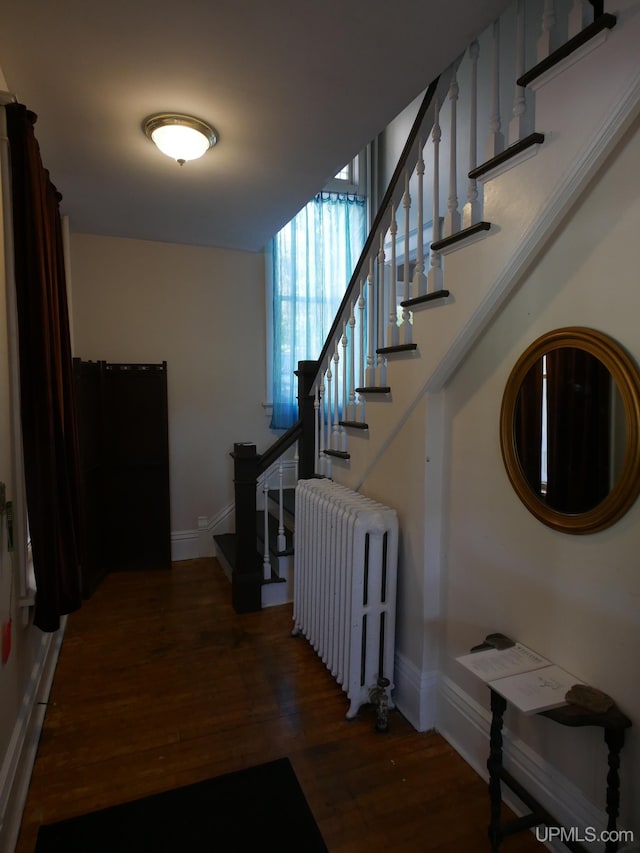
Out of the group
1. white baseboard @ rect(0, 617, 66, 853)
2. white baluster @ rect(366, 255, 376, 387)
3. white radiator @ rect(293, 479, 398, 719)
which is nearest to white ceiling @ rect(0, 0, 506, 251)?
white baluster @ rect(366, 255, 376, 387)

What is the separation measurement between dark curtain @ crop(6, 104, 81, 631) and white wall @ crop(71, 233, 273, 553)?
1806 mm

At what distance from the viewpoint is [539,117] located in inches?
53.8

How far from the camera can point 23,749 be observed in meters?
1.72

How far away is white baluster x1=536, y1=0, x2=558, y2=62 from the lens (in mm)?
1359

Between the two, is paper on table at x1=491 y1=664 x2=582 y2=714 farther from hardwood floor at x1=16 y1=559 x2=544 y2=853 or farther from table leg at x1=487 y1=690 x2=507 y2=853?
hardwood floor at x1=16 y1=559 x2=544 y2=853

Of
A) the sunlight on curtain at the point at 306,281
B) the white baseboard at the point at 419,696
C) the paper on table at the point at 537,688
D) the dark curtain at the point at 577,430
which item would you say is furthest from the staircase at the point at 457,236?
the sunlight on curtain at the point at 306,281

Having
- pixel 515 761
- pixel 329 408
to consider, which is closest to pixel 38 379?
pixel 329 408

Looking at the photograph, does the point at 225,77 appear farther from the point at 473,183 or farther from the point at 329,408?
the point at 329,408

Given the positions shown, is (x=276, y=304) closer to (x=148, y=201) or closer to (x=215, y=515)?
(x=148, y=201)

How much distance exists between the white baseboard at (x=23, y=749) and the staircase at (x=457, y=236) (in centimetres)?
113

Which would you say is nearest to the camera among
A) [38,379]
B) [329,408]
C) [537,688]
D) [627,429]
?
[627,429]

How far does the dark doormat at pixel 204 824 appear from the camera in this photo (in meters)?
1.51

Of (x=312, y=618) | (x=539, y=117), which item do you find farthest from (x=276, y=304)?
(x=539, y=117)

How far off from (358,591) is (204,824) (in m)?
0.92
